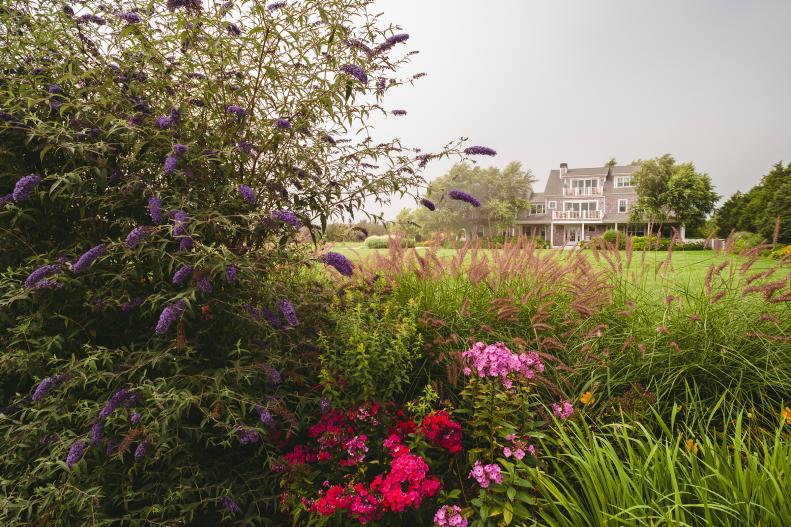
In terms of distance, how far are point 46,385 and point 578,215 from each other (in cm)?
4739

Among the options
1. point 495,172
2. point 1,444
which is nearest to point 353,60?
point 1,444

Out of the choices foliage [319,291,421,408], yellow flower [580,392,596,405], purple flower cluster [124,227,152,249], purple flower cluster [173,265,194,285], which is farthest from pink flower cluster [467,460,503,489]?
purple flower cluster [124,227,152,249]

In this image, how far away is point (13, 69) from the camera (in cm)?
274

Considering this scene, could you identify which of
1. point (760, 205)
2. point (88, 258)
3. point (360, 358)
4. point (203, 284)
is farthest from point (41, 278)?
point (760, 205)

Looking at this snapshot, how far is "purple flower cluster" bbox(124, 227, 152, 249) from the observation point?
6.66ft

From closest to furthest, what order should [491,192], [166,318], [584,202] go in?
[166,318] → [584,202] → [491,192]

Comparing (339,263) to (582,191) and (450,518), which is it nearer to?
(450,518)

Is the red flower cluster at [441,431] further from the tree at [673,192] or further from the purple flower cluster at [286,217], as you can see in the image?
the tree at [673,192]

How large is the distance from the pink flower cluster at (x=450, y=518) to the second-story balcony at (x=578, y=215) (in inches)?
1813

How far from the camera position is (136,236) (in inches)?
80.7

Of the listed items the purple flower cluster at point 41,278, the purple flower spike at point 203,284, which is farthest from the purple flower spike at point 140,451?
the purple flower cluster at point 41,278

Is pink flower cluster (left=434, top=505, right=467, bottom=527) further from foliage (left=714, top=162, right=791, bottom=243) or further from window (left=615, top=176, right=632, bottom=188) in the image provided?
window (left=615, top=176, right=632, bottom=188)

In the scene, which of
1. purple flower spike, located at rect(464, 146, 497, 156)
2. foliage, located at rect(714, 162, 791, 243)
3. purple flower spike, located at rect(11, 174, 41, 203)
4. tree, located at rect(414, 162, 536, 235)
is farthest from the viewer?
tree, located at rect(414, 162, 536, 235)

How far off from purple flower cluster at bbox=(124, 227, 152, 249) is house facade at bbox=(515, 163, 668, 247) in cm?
4359
